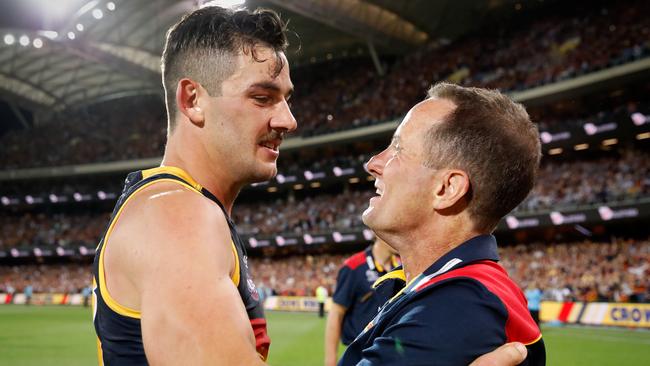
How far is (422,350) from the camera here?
185 cm

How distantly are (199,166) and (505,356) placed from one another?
4.98 feet

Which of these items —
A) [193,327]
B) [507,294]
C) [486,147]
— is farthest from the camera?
[486,147]

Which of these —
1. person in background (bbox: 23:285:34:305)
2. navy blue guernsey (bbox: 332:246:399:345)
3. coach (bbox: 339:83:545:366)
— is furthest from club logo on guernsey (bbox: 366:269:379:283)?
person in background (bbox: 23:285:34:305)

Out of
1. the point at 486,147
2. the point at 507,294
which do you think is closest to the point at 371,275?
the point at 486,147

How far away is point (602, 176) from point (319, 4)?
19906 mm

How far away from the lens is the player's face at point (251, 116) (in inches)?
98.3

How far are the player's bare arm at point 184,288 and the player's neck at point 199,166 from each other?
61 centimetres

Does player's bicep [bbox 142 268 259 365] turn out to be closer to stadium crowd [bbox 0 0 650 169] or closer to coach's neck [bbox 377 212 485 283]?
coach's neck [bbox 377 212 485 283]

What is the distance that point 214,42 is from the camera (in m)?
2.50

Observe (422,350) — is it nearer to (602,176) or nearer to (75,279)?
(602,176)

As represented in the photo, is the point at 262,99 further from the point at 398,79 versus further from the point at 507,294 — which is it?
the point at 398,79

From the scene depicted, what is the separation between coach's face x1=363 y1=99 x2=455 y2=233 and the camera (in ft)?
8.00

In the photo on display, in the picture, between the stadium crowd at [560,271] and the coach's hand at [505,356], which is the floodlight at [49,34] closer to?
the stadium crowd at [560,271]

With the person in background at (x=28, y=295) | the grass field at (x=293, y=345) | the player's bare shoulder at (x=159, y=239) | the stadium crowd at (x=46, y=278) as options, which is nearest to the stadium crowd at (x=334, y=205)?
the stadium crowd at (x=46, y=278)
